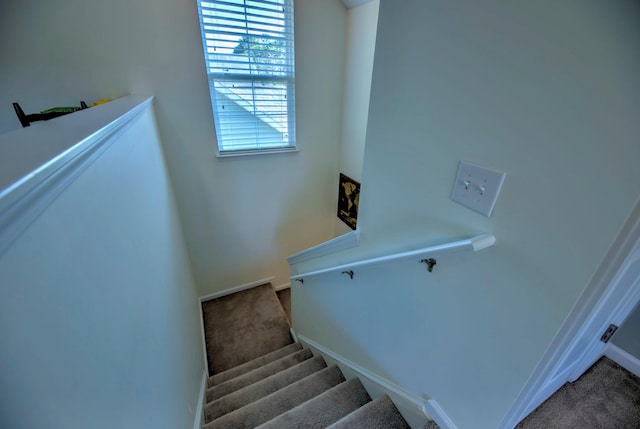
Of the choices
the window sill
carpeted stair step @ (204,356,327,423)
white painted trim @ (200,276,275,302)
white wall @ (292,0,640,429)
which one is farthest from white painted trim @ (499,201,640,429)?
white painted trim @ (200,276,275,302)

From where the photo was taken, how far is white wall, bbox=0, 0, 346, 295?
5.78ft

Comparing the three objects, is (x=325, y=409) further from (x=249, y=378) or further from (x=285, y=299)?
(x=285, y=299)

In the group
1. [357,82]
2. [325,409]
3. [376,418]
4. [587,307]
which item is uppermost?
[357,82]

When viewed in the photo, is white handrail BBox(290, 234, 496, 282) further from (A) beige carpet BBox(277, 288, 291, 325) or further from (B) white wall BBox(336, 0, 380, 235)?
(A) beige carpet BBox(277, 288, 291, 325)

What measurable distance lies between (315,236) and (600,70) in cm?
308

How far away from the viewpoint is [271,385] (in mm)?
1868

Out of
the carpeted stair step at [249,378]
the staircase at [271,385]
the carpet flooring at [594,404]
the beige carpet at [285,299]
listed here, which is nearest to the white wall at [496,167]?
the staircase at [271,385]

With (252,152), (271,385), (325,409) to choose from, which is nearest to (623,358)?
(325,409)

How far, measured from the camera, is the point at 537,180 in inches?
22.5

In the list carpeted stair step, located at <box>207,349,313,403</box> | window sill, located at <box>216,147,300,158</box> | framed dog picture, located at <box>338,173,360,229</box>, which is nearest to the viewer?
carpeted stair step, located at <box>207,349,313,403</box>

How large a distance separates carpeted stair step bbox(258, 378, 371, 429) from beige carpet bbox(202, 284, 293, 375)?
1.38 meters

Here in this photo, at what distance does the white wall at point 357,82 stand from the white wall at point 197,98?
3.7 inches

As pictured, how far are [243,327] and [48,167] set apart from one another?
2.81 m

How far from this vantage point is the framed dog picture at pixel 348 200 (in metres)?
2.90
